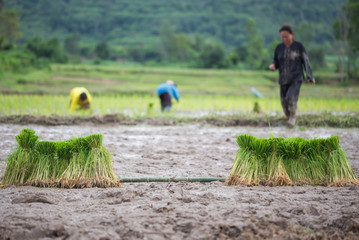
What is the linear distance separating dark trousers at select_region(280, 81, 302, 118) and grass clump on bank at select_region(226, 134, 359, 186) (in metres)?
3.80

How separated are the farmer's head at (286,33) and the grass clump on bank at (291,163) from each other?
4.03 m

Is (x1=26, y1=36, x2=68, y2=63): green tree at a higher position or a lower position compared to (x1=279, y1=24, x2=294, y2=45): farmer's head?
higher

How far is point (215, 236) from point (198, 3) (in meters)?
117

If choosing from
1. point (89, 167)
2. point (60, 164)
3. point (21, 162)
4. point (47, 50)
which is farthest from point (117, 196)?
point (47, 50)

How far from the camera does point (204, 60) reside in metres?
40.6

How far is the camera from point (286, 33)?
741 centimetres

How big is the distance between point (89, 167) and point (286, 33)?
508 cm

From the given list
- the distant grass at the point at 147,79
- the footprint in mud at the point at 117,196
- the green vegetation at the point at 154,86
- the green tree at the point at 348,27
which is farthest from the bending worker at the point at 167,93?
the green tree at the point at 348,27

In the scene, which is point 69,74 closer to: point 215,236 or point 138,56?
point 215,236

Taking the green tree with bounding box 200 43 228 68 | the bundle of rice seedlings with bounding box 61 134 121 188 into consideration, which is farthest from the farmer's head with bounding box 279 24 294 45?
the green tree with bounding box 200 43 228 68

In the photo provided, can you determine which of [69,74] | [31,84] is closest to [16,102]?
[31,84]

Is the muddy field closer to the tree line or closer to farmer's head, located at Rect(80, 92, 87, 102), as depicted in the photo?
farmer's head, located at Rect(80, 92, 87, 102)

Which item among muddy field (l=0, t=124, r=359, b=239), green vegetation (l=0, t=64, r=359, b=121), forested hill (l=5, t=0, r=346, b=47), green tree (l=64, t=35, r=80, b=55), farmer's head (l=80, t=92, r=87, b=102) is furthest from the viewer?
forested hill (l=5, t=0, r=346, b=47)

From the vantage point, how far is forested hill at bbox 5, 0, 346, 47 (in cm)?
8619
